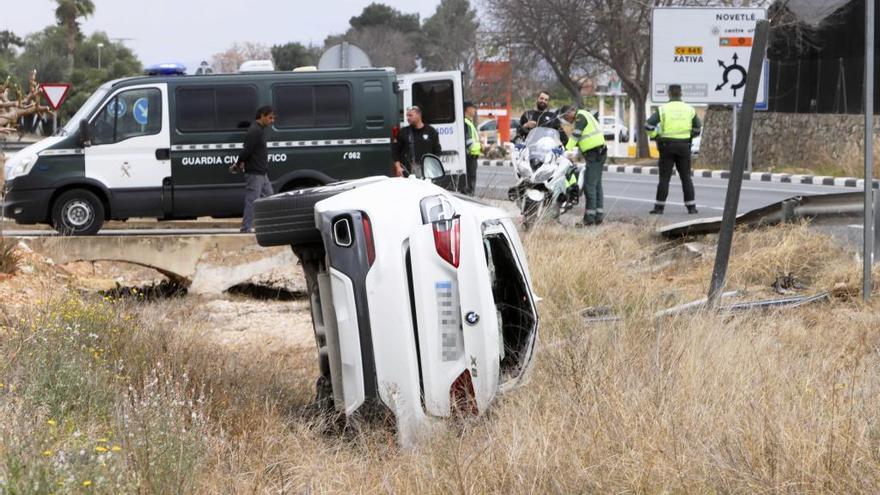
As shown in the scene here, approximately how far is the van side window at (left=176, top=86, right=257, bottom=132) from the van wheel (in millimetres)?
1355

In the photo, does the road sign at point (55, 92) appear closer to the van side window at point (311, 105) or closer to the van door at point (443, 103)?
the van door at point (443, 103)

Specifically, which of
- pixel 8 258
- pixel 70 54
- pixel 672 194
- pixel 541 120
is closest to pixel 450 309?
pixel 8 258

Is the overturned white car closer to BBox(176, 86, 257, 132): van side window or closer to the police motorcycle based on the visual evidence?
the police motorcycle

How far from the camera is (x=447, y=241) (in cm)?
605

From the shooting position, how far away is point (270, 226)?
6.57m

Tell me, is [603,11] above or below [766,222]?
above

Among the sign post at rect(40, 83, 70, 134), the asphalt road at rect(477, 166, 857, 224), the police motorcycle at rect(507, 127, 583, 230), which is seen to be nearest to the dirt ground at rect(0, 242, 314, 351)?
the police motorcycle at rect(507, 127, 583, 230)

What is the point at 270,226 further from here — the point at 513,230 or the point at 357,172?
the point at 357,172

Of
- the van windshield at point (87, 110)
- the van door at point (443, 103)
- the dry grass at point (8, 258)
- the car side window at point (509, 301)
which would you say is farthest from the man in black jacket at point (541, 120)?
the car side window at point (509, 301)

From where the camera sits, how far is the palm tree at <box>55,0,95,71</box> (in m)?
76.8

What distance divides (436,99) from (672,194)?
4.68 meters

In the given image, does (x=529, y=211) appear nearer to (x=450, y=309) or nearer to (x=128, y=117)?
(x=128, y=117)

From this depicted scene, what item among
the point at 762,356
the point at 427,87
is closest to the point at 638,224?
the point at 427,87

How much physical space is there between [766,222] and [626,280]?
1956mm
